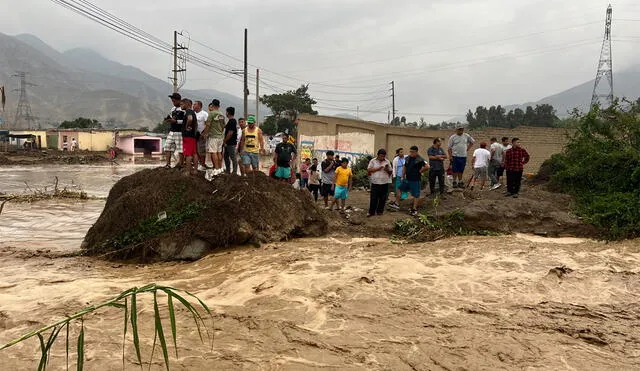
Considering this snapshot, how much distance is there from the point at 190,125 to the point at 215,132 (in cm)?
75

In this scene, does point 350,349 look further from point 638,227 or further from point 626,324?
point 638,227

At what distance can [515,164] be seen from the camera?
33.9 feet

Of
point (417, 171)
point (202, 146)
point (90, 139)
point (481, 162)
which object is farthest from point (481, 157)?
point (90, 139)

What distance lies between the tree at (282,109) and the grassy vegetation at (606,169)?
46.5 m

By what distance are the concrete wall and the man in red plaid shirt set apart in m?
5.28

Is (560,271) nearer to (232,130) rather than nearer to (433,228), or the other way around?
(433,228)

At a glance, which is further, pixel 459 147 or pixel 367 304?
pixel 459 147

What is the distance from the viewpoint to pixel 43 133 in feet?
178

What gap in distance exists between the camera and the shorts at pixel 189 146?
867 cm

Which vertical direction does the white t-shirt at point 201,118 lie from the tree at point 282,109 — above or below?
below

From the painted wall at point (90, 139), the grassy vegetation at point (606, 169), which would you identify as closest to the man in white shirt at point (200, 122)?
the grassy vegetation at point (606, 169)

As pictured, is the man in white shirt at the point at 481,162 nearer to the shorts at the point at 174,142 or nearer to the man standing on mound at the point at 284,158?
the man standing on mound at the point at 284,158

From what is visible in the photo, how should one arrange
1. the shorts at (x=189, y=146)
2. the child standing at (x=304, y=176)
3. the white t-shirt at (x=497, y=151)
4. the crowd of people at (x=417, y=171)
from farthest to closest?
the child standing at (x=304, y=176) < the white t-shirt at (x=497, y=151) < the crowd of people at (x=417, y=171) < the shorts at (x=189, y=146)

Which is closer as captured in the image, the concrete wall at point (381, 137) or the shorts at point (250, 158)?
the shorts at point (250, 158)
